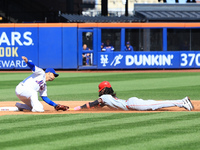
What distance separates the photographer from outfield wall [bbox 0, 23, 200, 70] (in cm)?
2770

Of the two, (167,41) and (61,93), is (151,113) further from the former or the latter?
(167,41)

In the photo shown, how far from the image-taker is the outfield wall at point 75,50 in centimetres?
2770

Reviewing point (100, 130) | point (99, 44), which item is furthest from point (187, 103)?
point (99, 44)

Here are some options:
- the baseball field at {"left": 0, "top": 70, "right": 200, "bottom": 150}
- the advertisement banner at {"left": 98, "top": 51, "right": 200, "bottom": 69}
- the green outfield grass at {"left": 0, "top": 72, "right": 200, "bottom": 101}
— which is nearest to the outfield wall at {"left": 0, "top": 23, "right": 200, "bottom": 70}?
the advertisement banner at {"left": 98, "top": 51, "right": 200, "bottom": 69}

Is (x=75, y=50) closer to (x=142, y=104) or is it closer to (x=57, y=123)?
(x=142, y=104)

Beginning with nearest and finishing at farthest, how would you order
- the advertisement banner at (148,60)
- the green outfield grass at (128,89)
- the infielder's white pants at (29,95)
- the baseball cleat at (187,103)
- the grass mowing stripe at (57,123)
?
the grass mowing stripe at (57,123) → the infielder's white pants at (29,95) → the baseball cleat at (187,103) → the green outfield grass at (128,89) → the advertisement banner at (148,60)

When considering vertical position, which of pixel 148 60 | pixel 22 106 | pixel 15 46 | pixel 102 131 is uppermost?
pixel 15 46

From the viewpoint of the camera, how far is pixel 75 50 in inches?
1113

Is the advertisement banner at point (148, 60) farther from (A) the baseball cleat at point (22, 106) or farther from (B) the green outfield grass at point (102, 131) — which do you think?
(B) the green outfield grass at point (102, 131)

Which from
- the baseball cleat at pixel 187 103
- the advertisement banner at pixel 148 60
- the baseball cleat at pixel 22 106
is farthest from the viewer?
the advertisement banner at pixel 148 60

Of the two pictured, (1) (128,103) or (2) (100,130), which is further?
(1) (128,103)

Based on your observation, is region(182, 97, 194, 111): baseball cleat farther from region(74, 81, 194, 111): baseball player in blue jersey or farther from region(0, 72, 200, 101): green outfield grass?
region(0, 72, 200, 101): green outfield grass

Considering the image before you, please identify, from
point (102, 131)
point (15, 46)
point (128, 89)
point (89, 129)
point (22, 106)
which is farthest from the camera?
point (15, 46)

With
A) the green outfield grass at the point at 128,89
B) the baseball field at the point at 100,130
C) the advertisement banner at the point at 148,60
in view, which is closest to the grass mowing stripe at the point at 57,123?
the baseball field at the point at 100,130
